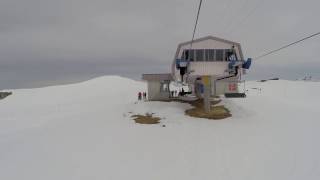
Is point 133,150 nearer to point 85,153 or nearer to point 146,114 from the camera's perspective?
point 85,153

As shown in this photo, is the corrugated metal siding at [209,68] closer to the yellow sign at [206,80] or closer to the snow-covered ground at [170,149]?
the yellow sign at [206,80]

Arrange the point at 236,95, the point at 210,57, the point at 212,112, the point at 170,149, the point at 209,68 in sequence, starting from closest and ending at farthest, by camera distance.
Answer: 1. the point at 170,149
2. the point at 212,112
3. the point at 209,68
4. the point at 210,57
5. the point at 236,95

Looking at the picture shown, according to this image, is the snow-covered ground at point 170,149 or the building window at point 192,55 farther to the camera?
the building window at point 192,55

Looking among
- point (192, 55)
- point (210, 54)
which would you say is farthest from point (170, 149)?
point (210, 54)

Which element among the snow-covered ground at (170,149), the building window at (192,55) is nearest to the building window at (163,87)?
the building window at (192,55)

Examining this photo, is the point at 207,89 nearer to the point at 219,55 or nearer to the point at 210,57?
the point at 210,57

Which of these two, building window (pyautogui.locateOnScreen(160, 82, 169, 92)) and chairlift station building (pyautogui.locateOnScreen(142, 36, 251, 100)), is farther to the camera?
building window (pyautogui.locateOnScreen(160, 82, 169, 92))

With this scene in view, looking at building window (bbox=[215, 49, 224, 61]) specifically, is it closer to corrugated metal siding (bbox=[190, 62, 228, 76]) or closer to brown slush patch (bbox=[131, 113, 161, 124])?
corrugated metal siding (bbox=[190, 62, 228, 76])

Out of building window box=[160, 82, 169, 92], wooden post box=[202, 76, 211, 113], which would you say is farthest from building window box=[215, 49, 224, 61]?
building window box=[160, 82, 169, 92]

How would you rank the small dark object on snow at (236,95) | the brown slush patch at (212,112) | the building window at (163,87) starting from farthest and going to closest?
the building window at (163,87), the small dark object on snow at (236,95), the brown slush patch at (212,112)
